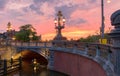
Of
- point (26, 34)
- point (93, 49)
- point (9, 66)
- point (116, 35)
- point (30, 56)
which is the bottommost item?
point (9, 66)

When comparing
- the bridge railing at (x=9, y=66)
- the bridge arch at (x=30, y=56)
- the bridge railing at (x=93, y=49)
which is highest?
the bridge railing at (x=93, y=49)

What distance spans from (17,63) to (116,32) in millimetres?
47298

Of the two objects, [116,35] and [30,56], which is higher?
[116,35]

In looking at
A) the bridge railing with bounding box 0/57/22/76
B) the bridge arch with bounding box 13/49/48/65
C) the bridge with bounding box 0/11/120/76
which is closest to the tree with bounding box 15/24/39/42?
the bridge arch with bounding box 13/49/48/65

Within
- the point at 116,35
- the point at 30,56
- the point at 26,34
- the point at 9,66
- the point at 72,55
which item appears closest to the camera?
the point at 116,35

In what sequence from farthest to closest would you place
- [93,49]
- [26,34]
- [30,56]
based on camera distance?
[26,34] → [30,56] → [93,49]

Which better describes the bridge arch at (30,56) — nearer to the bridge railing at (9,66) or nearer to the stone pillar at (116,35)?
the bridge railing at (9,66)

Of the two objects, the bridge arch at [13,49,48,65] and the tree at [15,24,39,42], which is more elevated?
the tree at [15,24,39,42]

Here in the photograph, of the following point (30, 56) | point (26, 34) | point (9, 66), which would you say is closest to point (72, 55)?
point (9, 66)

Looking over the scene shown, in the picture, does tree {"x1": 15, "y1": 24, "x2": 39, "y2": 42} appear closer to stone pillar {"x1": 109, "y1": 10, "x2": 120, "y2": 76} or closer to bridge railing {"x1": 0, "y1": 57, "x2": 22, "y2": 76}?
bridge railing {"x1": 0, "y1": 57, "x2": 22, "y2": 76}

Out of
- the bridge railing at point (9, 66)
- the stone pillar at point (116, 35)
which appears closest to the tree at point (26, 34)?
the bridge railing at point (9, 66)

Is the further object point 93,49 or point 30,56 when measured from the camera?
point 30,56

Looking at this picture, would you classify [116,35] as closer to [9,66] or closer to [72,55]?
[72,55]

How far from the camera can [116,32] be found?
530cm
